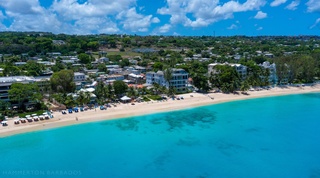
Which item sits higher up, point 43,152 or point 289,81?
point 289,81

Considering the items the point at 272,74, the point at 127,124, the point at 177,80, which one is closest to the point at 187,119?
the point at 127,124

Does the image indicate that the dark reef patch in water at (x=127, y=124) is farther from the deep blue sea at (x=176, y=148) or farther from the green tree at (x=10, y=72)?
the green tree at (x=10, y=72)

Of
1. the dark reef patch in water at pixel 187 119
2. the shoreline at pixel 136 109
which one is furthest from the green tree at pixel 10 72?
the dark reef patch in water at pixel 187 119

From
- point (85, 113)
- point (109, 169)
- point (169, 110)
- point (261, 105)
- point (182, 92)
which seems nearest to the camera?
point (109, 169)

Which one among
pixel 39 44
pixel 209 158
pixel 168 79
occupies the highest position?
pixel 39 44

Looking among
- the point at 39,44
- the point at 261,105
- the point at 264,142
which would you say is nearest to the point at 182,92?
the point at 261,105

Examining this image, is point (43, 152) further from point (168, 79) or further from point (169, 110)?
point (168, 79)

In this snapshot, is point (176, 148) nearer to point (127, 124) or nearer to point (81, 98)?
point (127, 124)
